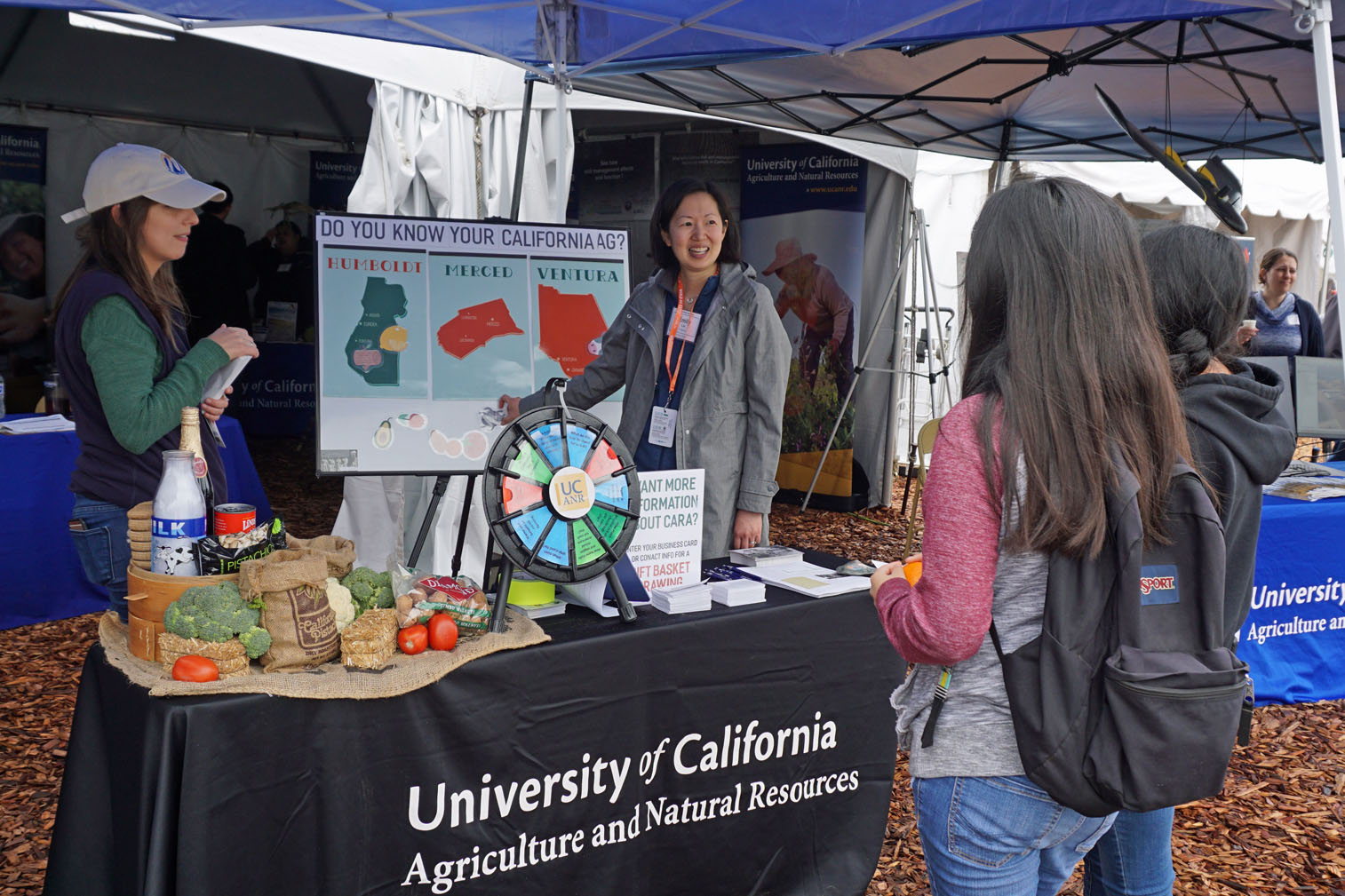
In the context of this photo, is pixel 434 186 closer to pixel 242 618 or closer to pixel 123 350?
pixel 123 350

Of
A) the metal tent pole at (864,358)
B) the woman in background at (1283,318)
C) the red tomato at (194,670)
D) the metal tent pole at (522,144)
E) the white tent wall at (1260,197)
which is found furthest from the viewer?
the white tent wall at (1260,197)

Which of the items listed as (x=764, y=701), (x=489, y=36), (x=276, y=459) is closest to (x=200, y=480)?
(x=764, y=701)

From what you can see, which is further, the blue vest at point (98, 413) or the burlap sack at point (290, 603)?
the blue vest at point (98, 413)

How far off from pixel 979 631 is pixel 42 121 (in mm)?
7664

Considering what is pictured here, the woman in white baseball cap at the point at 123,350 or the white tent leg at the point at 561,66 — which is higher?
the white tent leg at the point at 561,66

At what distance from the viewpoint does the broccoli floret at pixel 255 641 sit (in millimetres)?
1647

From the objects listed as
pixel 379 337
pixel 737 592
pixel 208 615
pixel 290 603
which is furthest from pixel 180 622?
pixel 379 337

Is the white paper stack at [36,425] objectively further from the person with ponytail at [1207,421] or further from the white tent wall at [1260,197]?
the white tent wall at [1260,197]

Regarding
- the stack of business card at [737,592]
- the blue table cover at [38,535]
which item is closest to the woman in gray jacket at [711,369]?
the stack of business card at [737,592]

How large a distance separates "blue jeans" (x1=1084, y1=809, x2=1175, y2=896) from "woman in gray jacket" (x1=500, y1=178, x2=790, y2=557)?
53.2 inches

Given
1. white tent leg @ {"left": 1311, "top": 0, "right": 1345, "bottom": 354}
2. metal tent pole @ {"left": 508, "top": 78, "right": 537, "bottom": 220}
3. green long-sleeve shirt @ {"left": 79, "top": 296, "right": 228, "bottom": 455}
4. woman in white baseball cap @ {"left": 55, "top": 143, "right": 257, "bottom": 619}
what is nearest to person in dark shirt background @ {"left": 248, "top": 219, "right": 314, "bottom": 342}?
metal tent pole @ {"left": 508, "top": 78, "right": 537, "bottom": 220}

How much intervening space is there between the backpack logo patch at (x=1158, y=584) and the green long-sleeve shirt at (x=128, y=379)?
6.29 feet

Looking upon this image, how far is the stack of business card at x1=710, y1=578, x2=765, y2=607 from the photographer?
2219 millimetres

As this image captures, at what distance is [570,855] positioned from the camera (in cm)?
200
